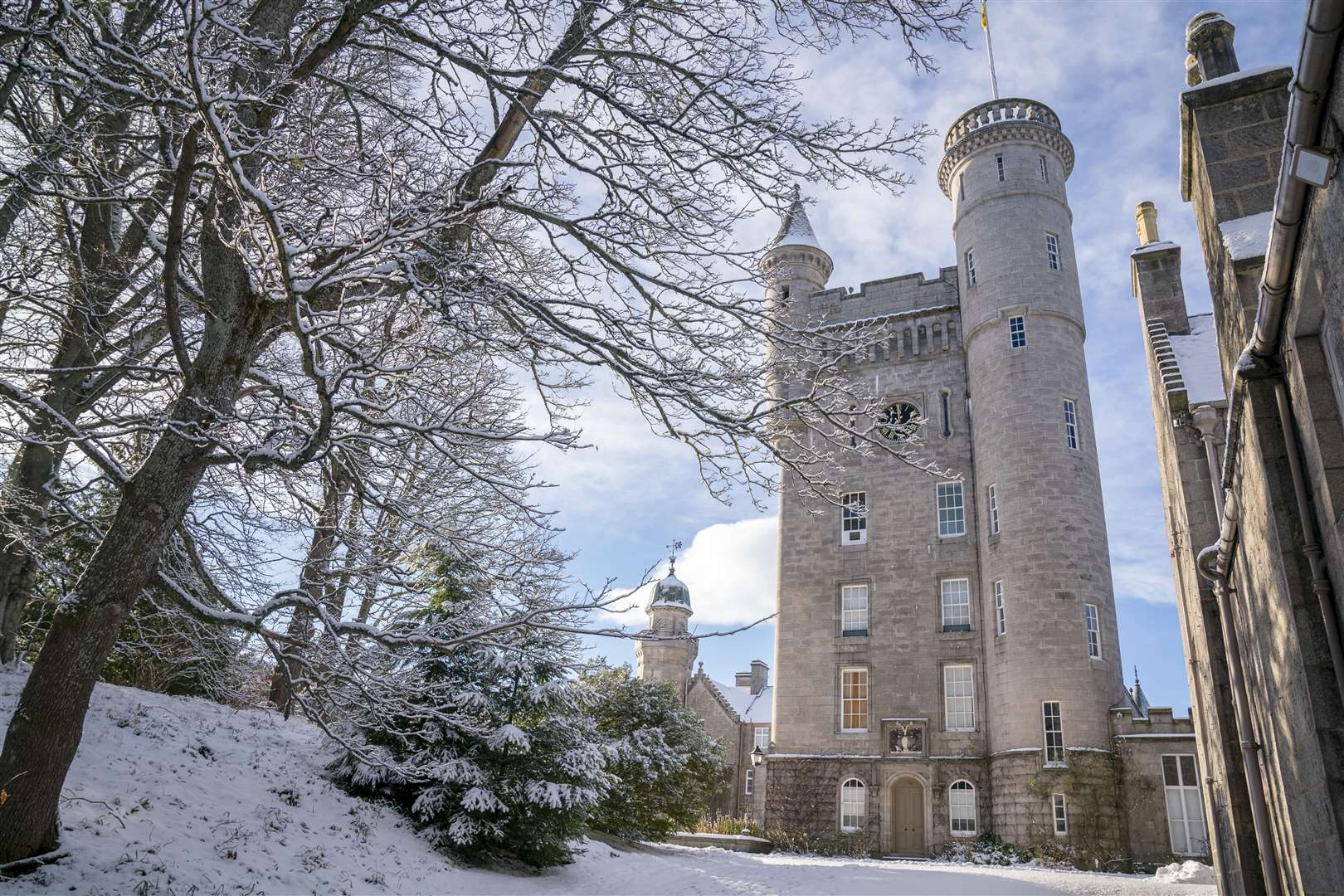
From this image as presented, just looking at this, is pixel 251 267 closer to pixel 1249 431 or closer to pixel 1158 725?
pixel 1249 431

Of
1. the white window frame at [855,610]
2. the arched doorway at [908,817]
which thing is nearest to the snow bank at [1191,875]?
the arched doorway at [908,817]

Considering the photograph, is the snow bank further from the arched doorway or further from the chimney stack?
the chimney stack

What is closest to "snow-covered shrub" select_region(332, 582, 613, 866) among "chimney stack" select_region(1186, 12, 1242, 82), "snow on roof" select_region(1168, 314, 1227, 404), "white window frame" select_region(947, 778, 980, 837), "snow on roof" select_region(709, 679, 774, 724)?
"snow on roof" select_region(1168, 314, 1227, 404)

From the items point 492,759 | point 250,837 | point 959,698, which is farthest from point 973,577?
point 250,837

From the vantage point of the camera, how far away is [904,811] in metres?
24.7

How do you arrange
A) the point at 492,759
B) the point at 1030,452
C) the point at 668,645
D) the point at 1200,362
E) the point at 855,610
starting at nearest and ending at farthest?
the point at 1200,362, the point at 492,759, the point at 1030,452, the point at 855,610, the point at 668,645

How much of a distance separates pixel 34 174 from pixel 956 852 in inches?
926

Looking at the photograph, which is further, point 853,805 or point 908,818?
point 853,805

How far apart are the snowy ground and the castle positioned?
6848 millimetres

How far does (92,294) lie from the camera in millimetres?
8680

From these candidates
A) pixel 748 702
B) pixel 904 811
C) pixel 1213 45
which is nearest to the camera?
pixel 1213 45

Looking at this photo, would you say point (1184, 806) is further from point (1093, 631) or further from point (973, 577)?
point (973, 577)

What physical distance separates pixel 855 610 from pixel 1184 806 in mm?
10024

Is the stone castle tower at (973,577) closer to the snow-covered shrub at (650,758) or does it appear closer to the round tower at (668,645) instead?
the snow-covered shrub at (650,758)
